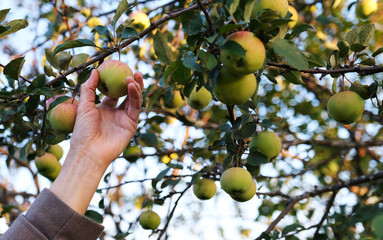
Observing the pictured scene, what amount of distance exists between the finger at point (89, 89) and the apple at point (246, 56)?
23.9 inches

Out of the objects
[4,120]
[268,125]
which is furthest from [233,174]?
[4,120]

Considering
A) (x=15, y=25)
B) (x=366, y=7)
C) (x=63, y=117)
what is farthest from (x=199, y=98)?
(x=366, y=7)

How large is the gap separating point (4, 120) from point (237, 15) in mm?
2083

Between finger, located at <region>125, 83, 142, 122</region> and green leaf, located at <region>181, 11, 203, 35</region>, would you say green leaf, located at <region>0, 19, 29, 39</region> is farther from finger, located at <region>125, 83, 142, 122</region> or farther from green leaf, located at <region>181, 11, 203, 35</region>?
green leaf, located at <region>181, 11, 203, 35</region>

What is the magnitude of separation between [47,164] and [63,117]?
2.81 feet

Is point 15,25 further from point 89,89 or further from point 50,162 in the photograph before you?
point 50,162

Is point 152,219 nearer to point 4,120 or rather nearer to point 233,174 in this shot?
point 233,174

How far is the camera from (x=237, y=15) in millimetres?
1142

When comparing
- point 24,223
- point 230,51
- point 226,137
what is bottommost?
point 226,137

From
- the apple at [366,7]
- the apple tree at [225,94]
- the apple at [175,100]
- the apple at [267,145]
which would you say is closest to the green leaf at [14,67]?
the apple tree at [225,94]

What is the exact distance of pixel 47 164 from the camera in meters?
2.36

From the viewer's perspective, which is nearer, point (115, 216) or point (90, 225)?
point (90, 225)

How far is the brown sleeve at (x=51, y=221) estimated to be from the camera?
136 cm

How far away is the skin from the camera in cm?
148
